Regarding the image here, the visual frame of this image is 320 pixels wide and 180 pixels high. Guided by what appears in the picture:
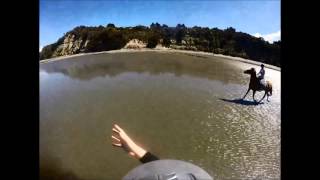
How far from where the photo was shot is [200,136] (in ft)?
10.5

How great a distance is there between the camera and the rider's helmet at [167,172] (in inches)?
42.8

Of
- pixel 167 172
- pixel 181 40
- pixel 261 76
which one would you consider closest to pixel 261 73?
pixel 261 76

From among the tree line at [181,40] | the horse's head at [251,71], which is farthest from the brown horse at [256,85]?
the tree line at [181,40]

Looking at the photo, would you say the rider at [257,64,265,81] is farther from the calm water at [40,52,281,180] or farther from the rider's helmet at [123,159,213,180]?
the rider's helmet at [123,159,213,180]

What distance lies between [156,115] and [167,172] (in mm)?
2216

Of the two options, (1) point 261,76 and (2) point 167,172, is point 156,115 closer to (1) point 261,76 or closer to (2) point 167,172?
(1) point 261,76

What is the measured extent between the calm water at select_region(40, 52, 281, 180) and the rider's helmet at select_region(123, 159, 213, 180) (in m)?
1.99

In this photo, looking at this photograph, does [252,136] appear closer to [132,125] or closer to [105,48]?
[132,125]

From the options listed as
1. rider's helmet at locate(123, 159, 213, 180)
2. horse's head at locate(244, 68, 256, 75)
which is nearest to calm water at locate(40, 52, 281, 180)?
horse's head at locate(244, 68, 256, 75)

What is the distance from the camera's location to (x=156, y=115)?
10.9ft
